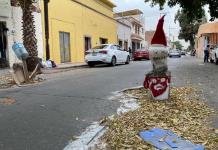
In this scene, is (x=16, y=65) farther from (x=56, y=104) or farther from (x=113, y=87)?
(x=56, y=104)

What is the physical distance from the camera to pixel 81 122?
6.49m

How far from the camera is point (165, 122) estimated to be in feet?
20.6

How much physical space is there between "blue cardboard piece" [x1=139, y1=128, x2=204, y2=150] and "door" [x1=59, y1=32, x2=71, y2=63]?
20.5m

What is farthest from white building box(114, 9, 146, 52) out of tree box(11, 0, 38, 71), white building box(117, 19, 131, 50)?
tree box(11, 0, 38, 71)

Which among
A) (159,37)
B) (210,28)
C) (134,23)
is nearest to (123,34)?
(134,23)

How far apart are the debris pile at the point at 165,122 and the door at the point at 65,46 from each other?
1786 centimetres

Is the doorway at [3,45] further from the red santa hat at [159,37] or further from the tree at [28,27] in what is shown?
the red santa hat at [159,37]

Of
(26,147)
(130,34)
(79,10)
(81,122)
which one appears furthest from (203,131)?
(130,34)

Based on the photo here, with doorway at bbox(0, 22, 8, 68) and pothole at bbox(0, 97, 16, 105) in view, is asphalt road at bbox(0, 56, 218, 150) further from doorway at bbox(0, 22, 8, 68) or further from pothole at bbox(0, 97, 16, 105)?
doorway at bbox(0, 22, 8, 68)

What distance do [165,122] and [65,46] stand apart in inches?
820

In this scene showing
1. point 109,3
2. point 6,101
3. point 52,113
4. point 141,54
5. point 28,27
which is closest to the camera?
point 52,113

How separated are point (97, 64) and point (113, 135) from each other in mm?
18502

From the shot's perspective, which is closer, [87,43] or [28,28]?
[28,28]

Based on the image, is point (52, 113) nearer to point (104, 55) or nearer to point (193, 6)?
point (104, 55)
